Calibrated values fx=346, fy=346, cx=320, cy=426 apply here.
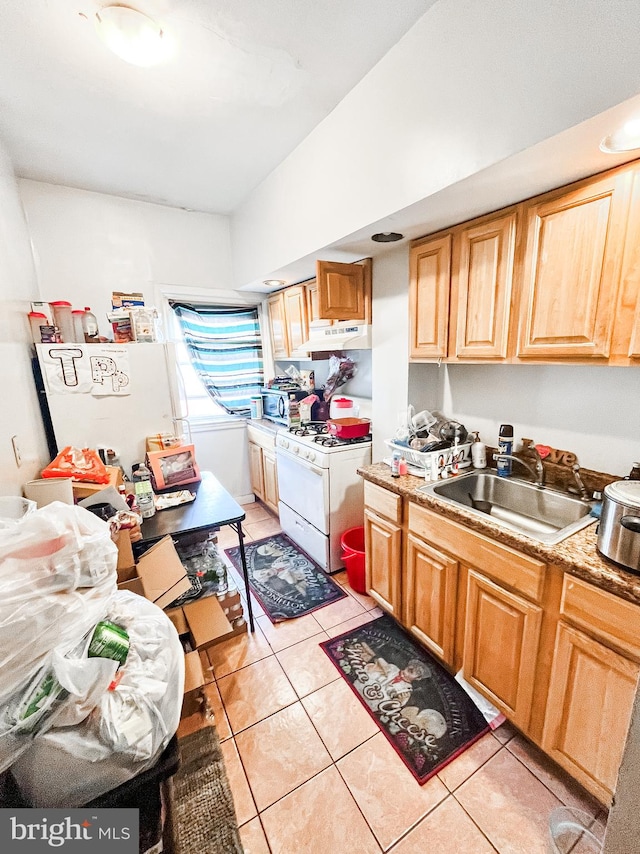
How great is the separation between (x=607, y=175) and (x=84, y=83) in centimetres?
218

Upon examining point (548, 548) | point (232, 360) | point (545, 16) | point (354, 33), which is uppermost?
point (354, 33)

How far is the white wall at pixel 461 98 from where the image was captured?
35.5 inches

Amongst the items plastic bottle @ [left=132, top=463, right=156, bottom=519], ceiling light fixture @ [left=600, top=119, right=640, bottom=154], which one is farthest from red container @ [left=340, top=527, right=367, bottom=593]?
ceiling light fixture @ [left=600, top=119, right=640, bottom=154]

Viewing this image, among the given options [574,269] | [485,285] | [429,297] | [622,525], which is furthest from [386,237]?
[622,525]

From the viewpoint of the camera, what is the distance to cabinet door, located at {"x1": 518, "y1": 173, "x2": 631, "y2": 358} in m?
1.18

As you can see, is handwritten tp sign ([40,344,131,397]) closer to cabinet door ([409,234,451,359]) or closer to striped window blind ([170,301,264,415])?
striped window blind ([170,301,264,415])

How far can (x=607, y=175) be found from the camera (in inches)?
46.0

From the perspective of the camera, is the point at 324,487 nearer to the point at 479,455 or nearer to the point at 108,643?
the point at 479,455

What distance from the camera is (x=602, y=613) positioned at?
1.04 metres

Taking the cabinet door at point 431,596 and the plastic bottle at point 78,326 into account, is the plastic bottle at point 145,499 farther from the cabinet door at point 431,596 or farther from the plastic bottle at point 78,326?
the cabinet door at point 431,596

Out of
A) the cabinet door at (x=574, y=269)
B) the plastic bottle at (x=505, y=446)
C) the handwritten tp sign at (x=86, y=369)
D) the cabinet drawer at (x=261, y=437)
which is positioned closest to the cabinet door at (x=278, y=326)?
the cabinet drawer at (x=261, y=437)

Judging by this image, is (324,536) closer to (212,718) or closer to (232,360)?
(212,718)

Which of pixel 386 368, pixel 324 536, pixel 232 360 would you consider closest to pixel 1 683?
pixel 324 536

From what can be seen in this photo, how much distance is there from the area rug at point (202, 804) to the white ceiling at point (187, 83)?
2698 millimetres
